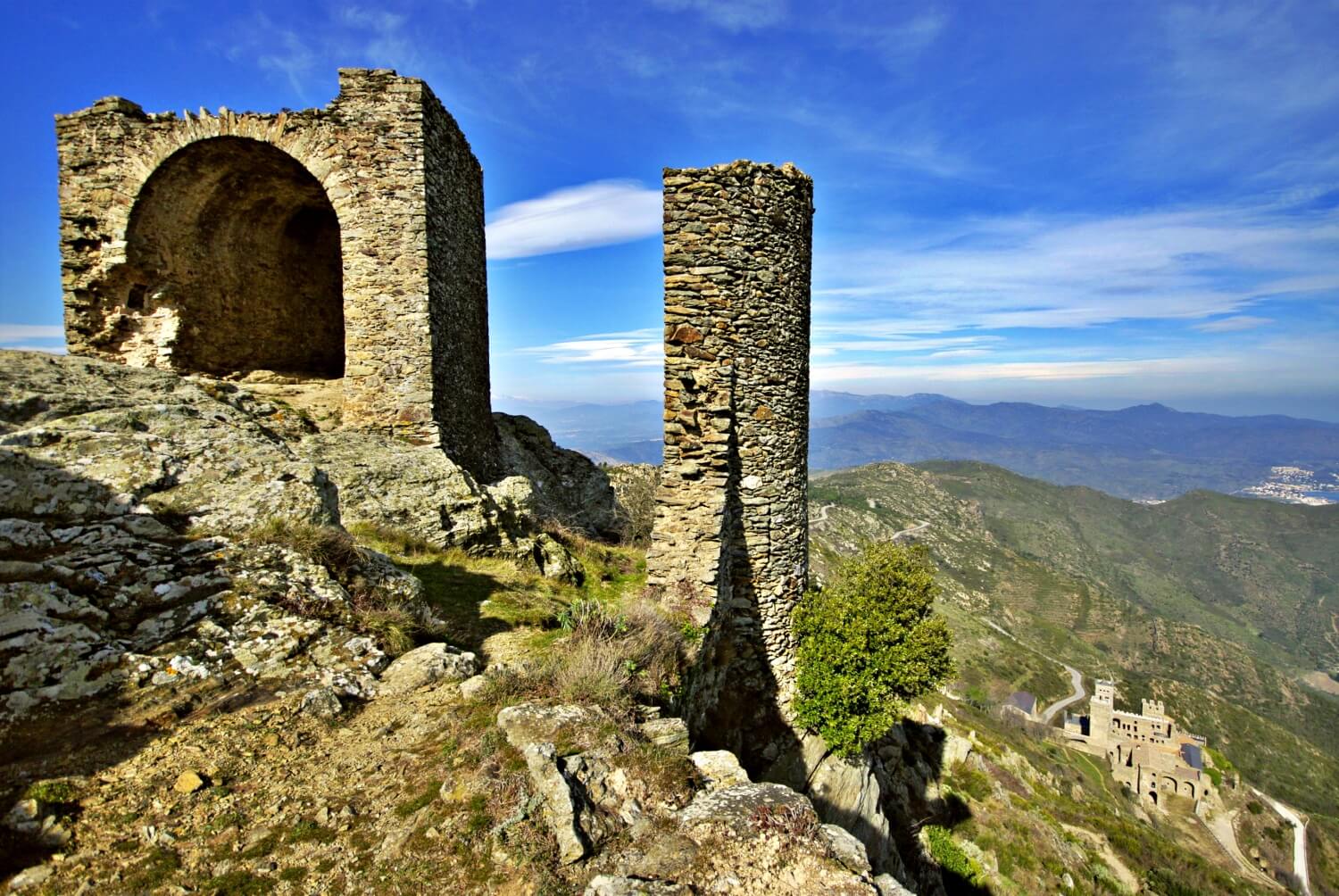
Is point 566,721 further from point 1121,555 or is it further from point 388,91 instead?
point 1121,555

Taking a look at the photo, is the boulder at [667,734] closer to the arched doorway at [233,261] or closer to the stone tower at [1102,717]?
the arched doorway at [233,261]

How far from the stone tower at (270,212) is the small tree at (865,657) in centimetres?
800

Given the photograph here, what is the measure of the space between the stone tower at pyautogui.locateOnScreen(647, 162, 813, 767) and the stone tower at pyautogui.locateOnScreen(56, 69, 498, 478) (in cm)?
528

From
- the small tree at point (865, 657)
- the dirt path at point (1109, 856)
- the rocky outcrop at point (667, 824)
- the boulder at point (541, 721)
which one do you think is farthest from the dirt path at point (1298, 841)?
the boulder at point (541, 721)

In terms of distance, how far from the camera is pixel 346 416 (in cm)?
1182

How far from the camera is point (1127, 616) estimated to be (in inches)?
4294

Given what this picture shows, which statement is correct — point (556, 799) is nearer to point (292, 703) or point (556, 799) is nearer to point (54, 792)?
point (292, 703)

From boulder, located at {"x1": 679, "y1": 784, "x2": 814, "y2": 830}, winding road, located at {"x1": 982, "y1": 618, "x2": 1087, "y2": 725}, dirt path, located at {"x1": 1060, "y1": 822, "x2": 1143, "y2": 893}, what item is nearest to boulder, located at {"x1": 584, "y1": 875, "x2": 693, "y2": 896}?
boulder, located at {"x1": 679, "y1": 784, "x2": 814, "y2": 830}

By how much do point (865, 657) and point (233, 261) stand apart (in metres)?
15.5

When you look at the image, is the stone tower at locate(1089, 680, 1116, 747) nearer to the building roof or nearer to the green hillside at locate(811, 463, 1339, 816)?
the building roof

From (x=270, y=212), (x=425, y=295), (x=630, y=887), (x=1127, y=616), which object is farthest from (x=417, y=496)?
(x=1127, y=616)

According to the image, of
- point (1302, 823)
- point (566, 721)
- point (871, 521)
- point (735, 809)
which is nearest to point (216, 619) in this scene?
point (566, 721)

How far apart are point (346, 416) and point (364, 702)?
28.5 feet

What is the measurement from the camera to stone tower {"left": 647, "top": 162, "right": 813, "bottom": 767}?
9.01m
